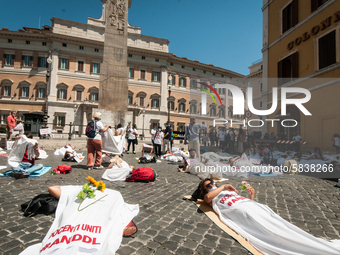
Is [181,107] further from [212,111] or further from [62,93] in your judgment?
[212,111]

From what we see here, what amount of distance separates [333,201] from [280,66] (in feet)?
33.7

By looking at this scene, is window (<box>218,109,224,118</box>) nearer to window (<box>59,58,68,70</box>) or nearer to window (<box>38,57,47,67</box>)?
window (<box>59,58,68,70</box>)

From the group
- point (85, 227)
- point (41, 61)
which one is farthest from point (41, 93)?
point (85, 227)

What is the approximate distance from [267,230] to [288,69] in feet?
39.7

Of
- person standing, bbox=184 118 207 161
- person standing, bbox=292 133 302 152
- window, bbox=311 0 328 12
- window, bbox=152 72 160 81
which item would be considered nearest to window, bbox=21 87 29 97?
window, bbox=152 72 160 81

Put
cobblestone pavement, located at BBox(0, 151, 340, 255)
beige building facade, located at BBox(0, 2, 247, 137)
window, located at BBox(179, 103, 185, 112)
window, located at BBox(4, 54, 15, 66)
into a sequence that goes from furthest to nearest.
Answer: window, located at BBox(179, 103, 185, 112)
window, located at BBox(4, 54, 15, 66)
beige building facade, located at BBox(0, 2, 247, 137)
cobblestone pavement, located at BBox(0, 151, 340, 255)

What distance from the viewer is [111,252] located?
1890 mm

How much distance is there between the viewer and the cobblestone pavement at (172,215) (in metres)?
2.21

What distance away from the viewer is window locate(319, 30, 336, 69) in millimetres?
9117

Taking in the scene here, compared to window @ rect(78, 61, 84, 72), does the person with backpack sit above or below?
below

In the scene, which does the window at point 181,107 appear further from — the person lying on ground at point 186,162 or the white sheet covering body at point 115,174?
the white sheet covering body at point 115,174

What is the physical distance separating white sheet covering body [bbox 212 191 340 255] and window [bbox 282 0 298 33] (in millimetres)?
12281

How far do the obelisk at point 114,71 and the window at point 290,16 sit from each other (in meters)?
9.24

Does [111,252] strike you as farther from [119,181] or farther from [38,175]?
[38,175]
